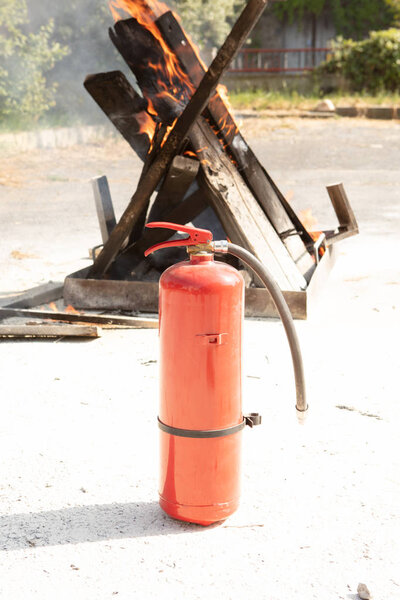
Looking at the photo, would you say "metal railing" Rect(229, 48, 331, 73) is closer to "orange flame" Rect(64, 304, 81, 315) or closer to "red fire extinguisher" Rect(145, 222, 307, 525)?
"orange flame" Rect(64, 304, 81, 315)

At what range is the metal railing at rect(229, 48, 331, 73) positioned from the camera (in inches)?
1104

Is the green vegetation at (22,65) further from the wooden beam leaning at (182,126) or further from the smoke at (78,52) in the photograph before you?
the wooden beam leaning at (182,126)

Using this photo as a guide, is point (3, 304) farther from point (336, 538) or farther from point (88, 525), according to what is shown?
point (336, 538)

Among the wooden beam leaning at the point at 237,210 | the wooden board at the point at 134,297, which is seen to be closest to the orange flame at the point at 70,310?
the wooden board at the point at 134,297

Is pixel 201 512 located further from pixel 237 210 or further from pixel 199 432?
pixel 237 210

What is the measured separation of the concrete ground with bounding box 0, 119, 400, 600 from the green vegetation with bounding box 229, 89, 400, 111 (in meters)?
16.0

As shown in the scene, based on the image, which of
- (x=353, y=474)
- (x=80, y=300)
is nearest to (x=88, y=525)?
(x=353, y=474)

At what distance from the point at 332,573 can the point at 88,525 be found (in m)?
0.88

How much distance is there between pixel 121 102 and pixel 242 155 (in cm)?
92

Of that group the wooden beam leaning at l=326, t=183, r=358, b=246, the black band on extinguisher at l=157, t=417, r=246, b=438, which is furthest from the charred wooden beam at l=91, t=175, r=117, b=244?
the black band on extinguisher at l=157, t=417, r=246, b=438

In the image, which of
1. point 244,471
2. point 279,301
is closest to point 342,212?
point 244,471

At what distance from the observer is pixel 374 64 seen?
23.4m

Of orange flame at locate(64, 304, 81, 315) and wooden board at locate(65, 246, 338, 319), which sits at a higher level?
wooden board at locate(65, 246, 338, 319)

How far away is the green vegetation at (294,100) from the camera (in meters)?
21.6
